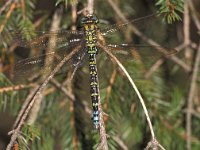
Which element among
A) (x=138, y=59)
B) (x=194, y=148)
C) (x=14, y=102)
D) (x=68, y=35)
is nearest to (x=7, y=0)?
(x=68, y=35)

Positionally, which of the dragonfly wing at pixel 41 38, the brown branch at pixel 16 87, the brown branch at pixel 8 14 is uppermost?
the brown branch at pixel 8 14

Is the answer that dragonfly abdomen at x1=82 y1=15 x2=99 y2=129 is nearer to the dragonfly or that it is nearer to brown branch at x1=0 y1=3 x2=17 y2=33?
the dragonfly

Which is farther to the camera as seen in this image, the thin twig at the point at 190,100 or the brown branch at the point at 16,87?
the thin twig at the point at 190,100

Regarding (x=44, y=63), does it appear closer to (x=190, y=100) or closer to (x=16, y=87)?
(x=16, y=87)

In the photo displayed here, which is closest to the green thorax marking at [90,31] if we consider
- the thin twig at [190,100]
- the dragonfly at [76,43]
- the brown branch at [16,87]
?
the dragonfly at [76,43]

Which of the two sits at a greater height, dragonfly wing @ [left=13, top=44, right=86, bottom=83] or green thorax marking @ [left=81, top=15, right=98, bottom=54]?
green thorax marking @ [left=81, top=15, right=98, bottom=54]

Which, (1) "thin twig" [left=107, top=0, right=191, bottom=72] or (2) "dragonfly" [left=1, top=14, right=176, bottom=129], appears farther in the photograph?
(1) "thin twig" [left=107, top=0, right=191, bottom=72]

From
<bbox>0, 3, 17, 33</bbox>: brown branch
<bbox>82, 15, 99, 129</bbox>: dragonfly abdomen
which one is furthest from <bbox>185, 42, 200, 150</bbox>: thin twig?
<bbox>0, 3, 17, 33</bbox>: brown branch

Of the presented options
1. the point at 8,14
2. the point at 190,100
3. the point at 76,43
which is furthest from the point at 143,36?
the point at 8,14

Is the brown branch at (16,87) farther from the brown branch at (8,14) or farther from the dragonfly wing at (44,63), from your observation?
the brown branch at (8,14)
